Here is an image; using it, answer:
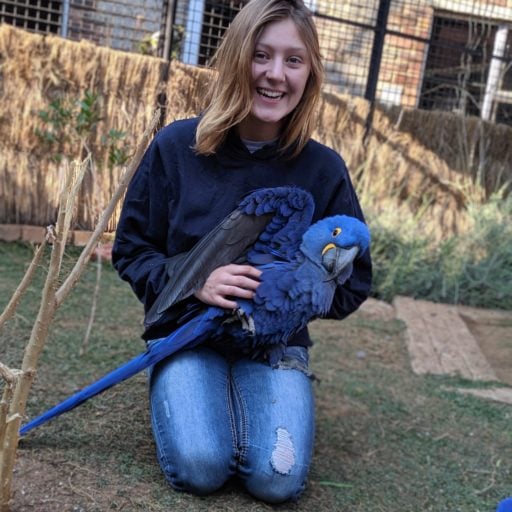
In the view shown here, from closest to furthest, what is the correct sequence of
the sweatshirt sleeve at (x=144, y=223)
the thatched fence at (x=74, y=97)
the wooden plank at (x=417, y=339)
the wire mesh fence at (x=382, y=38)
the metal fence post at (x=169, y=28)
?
Answer: the sweatshirt sleeve at (x=144, y=223)
the wooden plank at (x=417, y=339)
the thatched fence at (x=74, y=97)
the metal fence post at (x=169, y=28)
the wire mesh fence at (x=382, y=38)

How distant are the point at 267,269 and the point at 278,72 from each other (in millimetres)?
614

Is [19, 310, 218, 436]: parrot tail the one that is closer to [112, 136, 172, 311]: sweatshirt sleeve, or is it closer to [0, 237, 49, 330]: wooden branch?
[112, 136, 172, 311]: sweatshirt sleeve

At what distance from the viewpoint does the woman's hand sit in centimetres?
198

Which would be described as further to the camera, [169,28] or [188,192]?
[169,28]

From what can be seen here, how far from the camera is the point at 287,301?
6.57ft

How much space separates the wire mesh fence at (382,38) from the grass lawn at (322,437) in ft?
10.1

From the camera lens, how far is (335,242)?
6.49 feet

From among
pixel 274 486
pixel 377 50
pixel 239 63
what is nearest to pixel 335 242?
pixel 239 63

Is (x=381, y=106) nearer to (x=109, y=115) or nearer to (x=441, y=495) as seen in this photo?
(x=109, y=115)

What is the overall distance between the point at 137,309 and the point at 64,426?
1.72 m

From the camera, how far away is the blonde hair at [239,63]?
6.87 feet

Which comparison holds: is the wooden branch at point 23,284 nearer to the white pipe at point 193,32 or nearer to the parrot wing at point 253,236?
the parrot wing at point 253,236

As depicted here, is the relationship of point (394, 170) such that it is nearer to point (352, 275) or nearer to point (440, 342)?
point (440, 342)

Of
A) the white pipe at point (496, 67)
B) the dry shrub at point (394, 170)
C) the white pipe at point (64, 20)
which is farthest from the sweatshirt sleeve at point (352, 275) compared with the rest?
the white pipe at point (496, 67)
